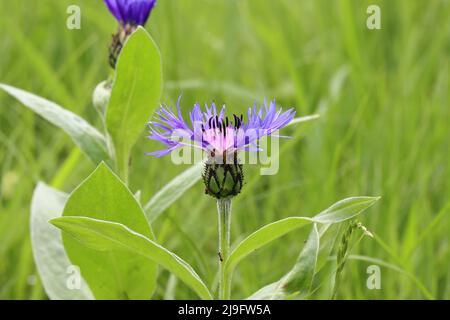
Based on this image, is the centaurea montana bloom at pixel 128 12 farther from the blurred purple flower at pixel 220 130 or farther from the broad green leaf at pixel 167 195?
the blurred purple flower at pixel 220 130

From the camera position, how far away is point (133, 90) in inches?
72.4

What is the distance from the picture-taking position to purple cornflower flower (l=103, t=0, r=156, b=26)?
1955 mm

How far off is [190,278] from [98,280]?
15.9 inches

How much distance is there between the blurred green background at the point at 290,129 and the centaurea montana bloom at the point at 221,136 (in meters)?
0.48

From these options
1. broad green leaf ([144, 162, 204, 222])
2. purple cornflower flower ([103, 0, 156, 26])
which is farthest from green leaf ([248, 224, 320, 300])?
purple cornflower flower ([103, 0, 156, 26])

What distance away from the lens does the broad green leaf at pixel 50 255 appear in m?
2.04

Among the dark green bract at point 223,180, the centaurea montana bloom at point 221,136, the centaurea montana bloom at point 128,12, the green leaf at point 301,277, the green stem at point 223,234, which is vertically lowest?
the green leaf at point 301,277

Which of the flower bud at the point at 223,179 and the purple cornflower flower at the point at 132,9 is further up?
the purple cornflower flower at the point at 132,9

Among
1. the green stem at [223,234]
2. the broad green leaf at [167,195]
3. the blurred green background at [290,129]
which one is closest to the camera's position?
the green stem at [223,234]

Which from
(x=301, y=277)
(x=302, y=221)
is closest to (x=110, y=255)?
(x=301, y=277)

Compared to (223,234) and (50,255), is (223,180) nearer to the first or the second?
Result: (223,234)

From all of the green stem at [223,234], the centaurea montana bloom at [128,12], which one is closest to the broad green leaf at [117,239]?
the green stem at [223,234]

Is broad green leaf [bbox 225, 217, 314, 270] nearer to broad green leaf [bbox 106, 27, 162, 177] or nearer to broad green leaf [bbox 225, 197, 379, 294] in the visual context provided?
broad green leaf [bbox 225, 197, 379, 294]

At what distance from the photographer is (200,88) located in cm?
331
